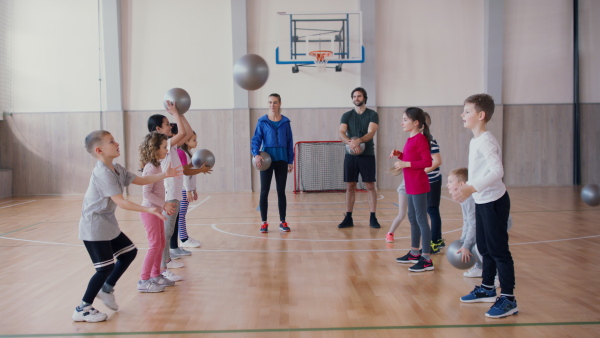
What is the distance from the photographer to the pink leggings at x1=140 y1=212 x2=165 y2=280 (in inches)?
148

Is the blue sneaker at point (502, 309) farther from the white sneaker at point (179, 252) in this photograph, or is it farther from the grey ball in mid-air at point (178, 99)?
the grey ball in mid-air at point (178, 99)

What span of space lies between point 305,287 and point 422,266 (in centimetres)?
109

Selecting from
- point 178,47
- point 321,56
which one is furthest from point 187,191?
point 178,47

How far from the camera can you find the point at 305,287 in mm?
3834

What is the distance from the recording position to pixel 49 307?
137 inches

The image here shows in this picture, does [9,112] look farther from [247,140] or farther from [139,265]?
[139,265]

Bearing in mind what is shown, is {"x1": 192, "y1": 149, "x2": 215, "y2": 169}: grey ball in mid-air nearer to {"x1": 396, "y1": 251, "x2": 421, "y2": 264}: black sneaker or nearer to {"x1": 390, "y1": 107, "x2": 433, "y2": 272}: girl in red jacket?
{"x1": 390, "y1": 107, "x2": 433, "y2": 272}: girl in red jacket

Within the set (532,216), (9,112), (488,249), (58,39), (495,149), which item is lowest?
(532,216)

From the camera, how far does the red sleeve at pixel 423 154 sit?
4.21m

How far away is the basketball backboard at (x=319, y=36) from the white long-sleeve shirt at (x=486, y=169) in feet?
28.1

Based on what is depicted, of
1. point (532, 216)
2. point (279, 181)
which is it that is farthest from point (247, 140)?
point (532, 216)

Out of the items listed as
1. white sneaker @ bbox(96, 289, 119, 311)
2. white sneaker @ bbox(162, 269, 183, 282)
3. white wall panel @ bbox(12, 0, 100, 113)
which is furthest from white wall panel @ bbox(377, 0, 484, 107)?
white sneaker @ bbox(96, 289, 119, 311)

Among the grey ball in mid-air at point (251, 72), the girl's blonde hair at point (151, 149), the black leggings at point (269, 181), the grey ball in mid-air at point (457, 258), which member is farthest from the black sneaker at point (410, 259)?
the grey ball in mid-air at point (251, 72)

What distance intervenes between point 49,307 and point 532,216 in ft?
20.9
